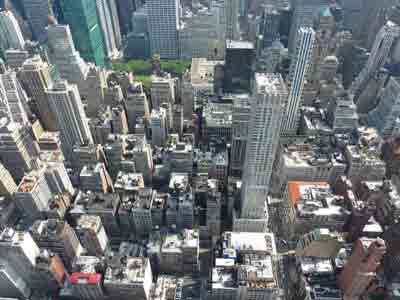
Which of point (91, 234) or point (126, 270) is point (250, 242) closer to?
point (126, 270)

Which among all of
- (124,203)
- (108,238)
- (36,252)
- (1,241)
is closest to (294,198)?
(124,203)

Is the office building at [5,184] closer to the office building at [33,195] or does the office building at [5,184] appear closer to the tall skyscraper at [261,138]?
the office building at [33,195]

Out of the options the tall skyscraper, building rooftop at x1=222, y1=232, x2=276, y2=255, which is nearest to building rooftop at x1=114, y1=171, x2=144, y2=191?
building rooftop at x1=222, y1=232, x2=276, y2=255

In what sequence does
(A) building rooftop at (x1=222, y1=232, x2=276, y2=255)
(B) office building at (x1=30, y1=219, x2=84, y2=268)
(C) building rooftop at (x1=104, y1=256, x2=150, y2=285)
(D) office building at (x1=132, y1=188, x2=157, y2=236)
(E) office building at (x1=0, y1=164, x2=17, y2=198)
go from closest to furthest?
(C) building rooftop at (x1=104, y1=256, x2=150, y2=285), (B) office building at (x1=30, y1=219, x2=84, y2=268), (A) building rooftop at (x1=222, y1=232, x2=276, y2=255), (D) office building at (x1=132, y1=188, x2=157, y2=236), (E) office building at (x1=0, y1=164, x2=17, y2=198)

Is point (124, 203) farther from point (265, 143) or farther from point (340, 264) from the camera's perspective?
point (340, 264)

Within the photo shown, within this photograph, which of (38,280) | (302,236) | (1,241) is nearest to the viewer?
(1,241)

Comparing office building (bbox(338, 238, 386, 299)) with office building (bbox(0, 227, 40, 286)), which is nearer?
office building (bbox(338, 238, 386, 299))

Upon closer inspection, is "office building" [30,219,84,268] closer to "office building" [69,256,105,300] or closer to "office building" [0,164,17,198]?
"office building" [69,256,105,300]
